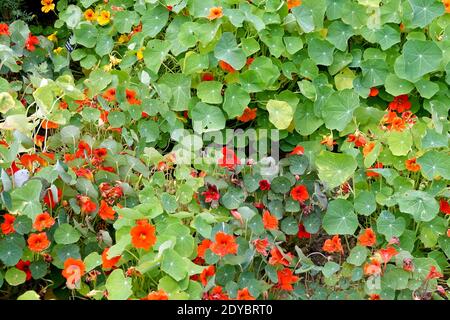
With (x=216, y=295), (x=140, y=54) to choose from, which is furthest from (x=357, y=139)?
(x=140, y=54)

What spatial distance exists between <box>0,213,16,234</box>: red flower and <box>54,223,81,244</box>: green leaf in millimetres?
144

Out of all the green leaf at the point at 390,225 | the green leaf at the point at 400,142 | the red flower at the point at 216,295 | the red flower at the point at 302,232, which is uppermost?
the green leaf at the point at 400,142

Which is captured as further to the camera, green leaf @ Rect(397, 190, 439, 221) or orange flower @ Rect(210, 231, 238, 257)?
green leaf @ Rect(397, 190, 439, 221)

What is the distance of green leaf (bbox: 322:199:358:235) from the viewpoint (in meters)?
2.54

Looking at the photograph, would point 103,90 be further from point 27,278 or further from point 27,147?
point 27,278

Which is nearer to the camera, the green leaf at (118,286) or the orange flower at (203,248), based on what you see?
the green leaf at (118,286)

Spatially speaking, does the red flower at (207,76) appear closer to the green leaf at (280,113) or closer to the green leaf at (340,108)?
the green leaf at (280,113)

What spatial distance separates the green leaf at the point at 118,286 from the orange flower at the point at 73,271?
0.09 meters

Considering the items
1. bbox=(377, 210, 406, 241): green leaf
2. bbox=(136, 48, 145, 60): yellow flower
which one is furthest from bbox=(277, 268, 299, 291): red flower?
bbox=(136, 48, 145, 60): yellow flower

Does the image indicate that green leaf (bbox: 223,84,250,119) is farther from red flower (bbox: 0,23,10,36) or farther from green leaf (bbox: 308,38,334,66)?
red flower (bbox: 0,23,10,36)

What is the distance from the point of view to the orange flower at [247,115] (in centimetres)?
312

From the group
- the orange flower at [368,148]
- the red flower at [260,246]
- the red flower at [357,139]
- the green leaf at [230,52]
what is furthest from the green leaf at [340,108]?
the red flower at [260,246]

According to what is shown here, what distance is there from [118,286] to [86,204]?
366 millimetres

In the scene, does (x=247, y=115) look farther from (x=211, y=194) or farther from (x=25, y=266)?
(x=25, y=266)
